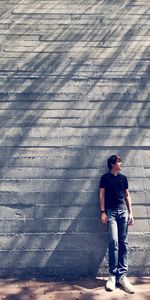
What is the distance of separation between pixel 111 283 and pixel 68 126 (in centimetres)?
239

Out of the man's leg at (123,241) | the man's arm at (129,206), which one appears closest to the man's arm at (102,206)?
the man's leg at (123,241)

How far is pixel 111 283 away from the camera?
3998 mm

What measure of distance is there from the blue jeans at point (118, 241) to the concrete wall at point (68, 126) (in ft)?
0.94

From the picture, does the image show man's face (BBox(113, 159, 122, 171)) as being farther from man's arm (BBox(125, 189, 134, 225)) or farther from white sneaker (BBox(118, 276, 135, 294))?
white sneaker (BBox(118, 276, 135, 294))

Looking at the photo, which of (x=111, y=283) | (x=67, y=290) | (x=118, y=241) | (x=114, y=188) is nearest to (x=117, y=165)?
(x=114, y=188)

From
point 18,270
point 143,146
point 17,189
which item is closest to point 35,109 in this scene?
point 17,189

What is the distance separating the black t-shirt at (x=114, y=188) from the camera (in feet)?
14.6

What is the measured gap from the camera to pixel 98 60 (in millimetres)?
A: 5730

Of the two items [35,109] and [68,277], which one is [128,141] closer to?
[35,109]

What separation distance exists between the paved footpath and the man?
12 cm

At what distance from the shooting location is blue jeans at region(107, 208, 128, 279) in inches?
162

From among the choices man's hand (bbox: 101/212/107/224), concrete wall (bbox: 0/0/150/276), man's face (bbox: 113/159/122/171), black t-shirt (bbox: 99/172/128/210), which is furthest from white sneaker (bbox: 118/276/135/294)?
man's face (bbox: 113/159/122/171)

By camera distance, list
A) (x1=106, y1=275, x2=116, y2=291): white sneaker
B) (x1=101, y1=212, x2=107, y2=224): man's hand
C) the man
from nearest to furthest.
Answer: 1. (x1=106, y1=275, x2=116, y2=291): white sneaker
2. the man
3. (x1=101, y1=212, x2=107, y2=224): man's hand

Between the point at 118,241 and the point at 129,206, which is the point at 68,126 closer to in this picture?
the point at 129,206
